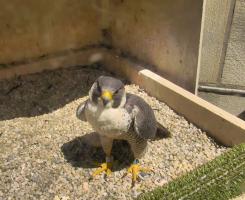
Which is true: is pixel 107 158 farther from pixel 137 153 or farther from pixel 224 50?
pixel 224 50

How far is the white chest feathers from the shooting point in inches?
79.5

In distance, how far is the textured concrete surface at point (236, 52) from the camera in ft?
9.87

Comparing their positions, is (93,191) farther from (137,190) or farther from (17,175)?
(17,175)

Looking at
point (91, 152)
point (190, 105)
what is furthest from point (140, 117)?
point (190, 105)

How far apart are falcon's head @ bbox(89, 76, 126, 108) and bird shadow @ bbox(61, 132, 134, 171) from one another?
1.78ft

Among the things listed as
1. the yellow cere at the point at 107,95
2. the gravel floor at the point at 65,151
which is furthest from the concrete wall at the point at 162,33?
the yellow cere at the point at 107,95

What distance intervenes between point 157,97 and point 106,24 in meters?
0.98

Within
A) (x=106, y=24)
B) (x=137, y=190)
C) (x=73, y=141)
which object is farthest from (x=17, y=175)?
(x=106, y=24)

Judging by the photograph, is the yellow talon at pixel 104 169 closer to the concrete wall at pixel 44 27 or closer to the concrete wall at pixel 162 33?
the concrete wall at pixel 162 33

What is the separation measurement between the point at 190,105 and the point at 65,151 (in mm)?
908

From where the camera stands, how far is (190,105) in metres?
2.76

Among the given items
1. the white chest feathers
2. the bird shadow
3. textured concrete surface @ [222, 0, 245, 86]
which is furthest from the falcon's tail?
textured concrete surface @ [222, 0, 245, 86]

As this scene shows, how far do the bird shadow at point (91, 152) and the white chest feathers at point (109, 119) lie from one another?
1.41ft

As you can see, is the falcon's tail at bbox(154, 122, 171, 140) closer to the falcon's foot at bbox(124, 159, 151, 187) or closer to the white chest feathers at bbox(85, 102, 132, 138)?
the falcon's foot at bbox(124, 159, 151, 187)
